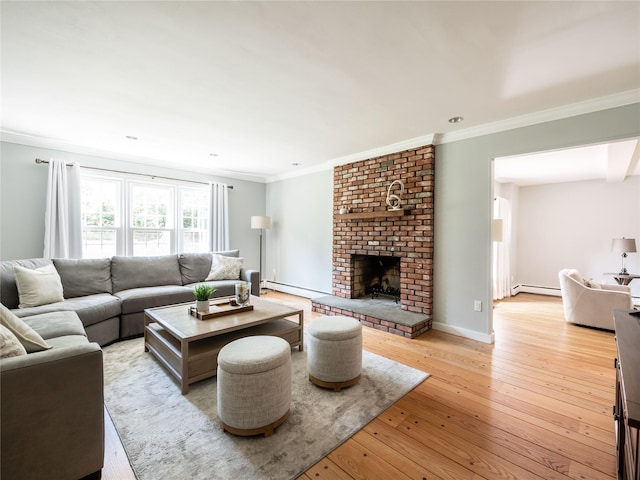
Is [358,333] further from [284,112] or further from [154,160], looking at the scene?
[154,160]

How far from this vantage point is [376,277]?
4.97 metres

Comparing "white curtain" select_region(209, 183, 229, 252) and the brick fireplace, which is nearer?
the brick fireplace

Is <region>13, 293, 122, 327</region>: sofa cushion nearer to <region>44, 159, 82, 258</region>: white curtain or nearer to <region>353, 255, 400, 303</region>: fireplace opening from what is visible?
<region>44, 159, 82, 258</region>: white curtain

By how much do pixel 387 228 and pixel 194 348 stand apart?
2.83 metres

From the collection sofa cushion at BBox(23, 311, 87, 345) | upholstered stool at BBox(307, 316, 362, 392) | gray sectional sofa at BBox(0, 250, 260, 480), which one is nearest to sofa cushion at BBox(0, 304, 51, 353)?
gray sectional sofa at BBox(0, 250, 260, 480)

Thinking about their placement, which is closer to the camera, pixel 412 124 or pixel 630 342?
pixel 630 342

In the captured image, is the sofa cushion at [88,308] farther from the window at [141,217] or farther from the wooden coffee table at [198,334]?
the window at [141,217]

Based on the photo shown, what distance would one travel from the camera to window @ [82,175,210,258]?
4.29 meters

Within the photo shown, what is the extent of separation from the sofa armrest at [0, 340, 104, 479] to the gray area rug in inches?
12.2

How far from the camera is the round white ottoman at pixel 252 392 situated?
1.67 meters

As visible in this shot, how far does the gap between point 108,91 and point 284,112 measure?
156 cm

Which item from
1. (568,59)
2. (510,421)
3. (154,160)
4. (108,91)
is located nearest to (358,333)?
(510,421)

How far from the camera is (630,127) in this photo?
2453mm

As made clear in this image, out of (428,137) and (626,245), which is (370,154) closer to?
(428,137)
